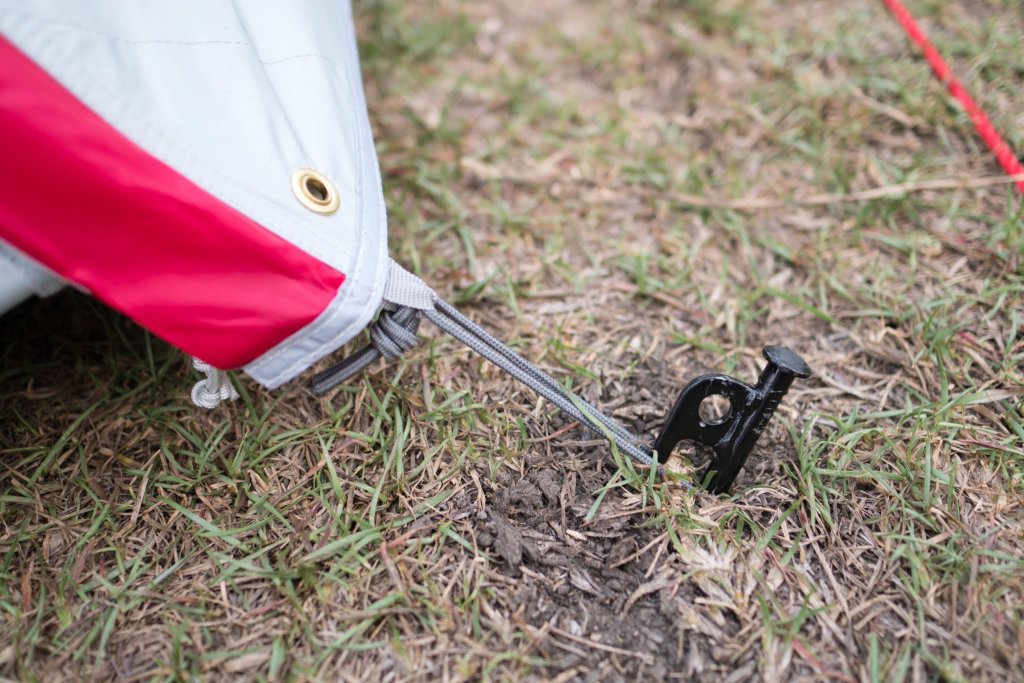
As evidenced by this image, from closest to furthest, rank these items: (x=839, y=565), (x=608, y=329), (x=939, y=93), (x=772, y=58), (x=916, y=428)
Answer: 1. (x=839, y=565)
2. (x=916, y=428)
3. (x=608, y=329)
4. (x=939, y=93)
5. (x=772, y=58)

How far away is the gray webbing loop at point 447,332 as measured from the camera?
1308 millimetres

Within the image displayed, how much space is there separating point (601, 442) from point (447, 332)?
1.24ft

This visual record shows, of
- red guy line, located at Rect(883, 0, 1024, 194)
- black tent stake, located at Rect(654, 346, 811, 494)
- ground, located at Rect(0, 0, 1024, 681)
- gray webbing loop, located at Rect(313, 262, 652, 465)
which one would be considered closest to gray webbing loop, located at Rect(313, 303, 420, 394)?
gray webbing loop, located at Rect(313, 262, 652, 465)

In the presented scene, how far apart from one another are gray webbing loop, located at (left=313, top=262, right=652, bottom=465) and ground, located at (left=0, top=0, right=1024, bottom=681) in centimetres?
8

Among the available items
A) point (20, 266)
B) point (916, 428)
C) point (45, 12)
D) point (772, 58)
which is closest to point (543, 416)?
point (916, 428)

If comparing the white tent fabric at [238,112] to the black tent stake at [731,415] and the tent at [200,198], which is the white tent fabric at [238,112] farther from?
the black tent stake at [731,415]

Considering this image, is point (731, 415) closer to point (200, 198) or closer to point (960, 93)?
point (200, 198)

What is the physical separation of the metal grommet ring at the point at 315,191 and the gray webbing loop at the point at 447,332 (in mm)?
152

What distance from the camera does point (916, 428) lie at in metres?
1.48

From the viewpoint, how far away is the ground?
49.1 inches

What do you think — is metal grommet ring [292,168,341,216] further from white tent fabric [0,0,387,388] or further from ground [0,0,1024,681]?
ground [0,0,1024,681]

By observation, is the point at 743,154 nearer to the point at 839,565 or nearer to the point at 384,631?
the point at 839,565

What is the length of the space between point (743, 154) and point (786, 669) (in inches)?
57.2

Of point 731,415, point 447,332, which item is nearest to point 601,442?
point 731,415
